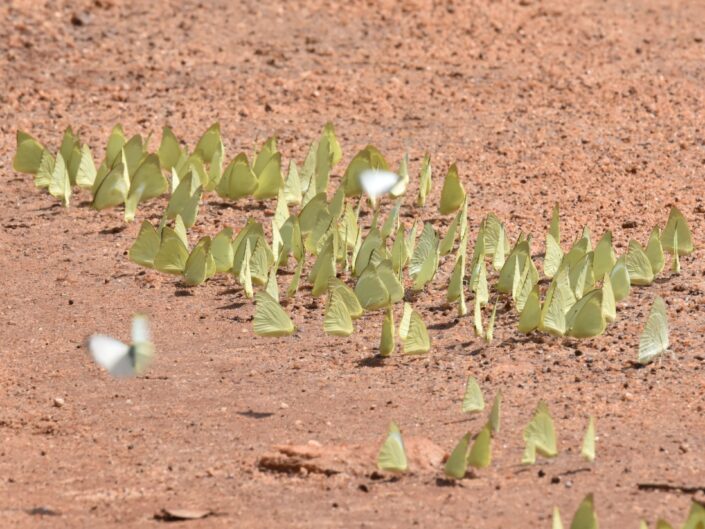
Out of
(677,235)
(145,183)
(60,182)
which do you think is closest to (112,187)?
(145,183)

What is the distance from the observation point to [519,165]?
6133mm

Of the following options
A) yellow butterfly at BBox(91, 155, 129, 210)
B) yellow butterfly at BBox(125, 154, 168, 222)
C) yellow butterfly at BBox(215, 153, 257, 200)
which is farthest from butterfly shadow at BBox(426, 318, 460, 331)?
yellow butterfly at BBox(91, 155, 129, 210)

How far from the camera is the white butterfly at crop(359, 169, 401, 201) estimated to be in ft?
18.5

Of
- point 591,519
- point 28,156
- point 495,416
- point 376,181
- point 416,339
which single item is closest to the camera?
point 591,519

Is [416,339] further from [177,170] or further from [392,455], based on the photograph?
[177,170]

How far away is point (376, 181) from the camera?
18.6 feet

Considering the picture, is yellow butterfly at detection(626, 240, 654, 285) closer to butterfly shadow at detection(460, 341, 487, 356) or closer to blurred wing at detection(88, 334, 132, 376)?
butterfly shadow at detection(460, 341, 487, 356)

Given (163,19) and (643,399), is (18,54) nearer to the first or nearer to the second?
(163,19)

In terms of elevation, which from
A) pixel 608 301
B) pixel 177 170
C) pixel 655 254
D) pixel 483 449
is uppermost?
pixel 177 170

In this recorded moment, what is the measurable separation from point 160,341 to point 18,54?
3428 millimetres

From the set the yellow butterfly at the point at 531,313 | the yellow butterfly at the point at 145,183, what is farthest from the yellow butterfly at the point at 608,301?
the yellow butterfly at the point at 145,183

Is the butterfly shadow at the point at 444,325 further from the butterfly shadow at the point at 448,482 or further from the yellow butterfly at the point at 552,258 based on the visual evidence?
the butterfly shadow at the point at 448,482

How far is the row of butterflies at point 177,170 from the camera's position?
5594mm

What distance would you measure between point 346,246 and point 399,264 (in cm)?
29
